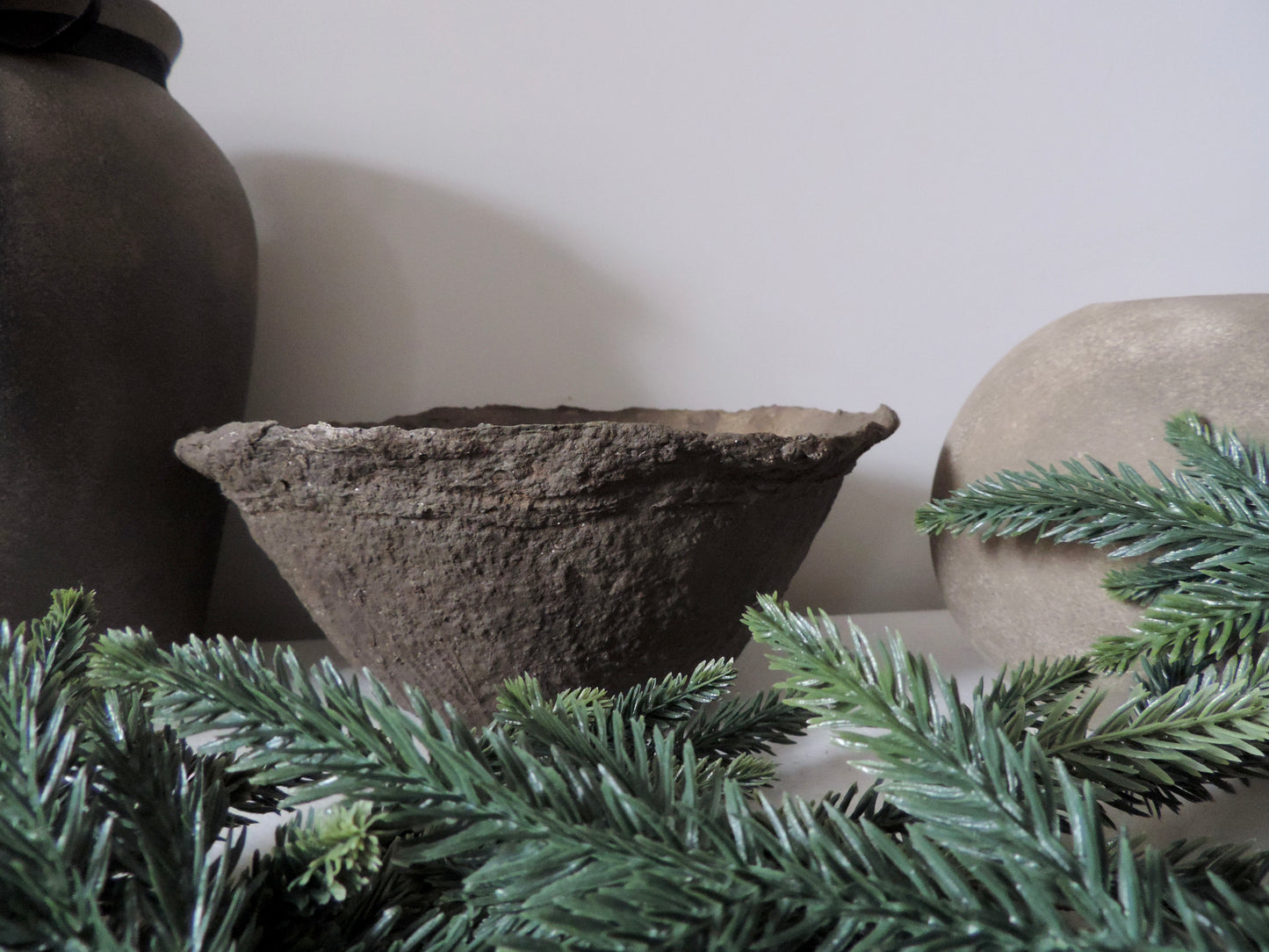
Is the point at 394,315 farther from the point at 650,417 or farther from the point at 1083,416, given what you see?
the point at 1083,416

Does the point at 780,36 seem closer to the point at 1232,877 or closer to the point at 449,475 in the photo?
the point at 449,475

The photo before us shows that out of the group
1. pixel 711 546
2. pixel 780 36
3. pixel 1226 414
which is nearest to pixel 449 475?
pixel 711 546

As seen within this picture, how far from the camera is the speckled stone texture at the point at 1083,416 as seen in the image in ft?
1.91

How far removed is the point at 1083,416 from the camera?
623mm

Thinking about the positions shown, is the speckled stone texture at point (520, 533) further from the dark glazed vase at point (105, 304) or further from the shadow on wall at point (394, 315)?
the shadow on wall at point (394, 315)

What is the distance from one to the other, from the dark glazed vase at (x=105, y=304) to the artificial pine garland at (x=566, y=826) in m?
0.45

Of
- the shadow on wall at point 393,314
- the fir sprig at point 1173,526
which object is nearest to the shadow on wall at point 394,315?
the shadow on wall at point 393,314

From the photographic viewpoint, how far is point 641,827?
21cm

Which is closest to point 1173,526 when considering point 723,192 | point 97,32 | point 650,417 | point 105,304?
point 650,417

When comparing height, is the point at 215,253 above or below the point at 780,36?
below

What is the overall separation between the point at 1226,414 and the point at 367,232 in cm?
86

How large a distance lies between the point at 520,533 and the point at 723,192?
63 centimetres

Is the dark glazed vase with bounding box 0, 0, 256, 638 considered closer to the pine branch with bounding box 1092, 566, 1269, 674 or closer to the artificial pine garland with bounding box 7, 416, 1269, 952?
the artificial pine garland with bounding box 7, 416, 1269, 952

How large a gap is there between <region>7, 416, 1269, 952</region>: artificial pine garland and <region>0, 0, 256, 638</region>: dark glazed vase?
450 millimetres
